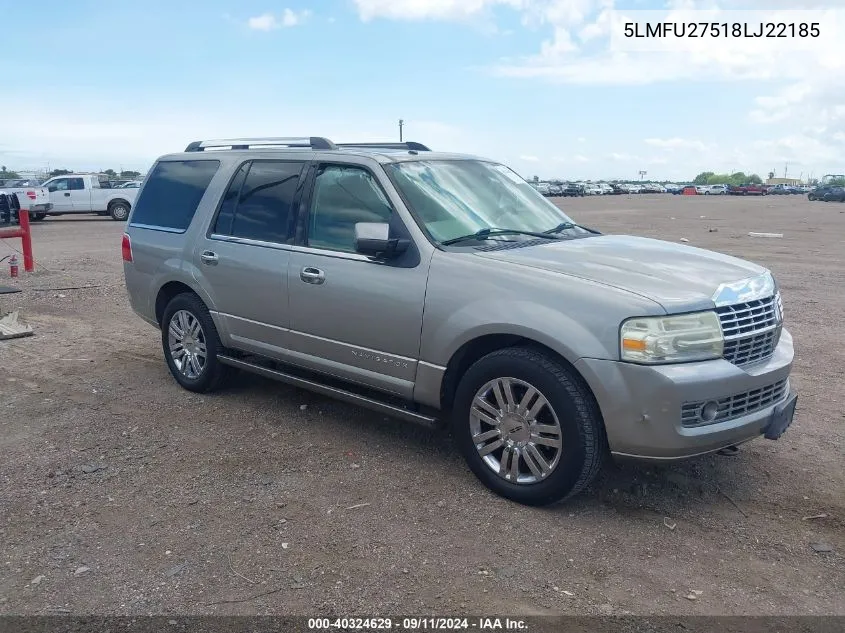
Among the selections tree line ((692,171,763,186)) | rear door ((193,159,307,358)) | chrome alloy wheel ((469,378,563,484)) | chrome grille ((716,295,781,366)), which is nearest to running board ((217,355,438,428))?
rear door ((193,159,307,358))

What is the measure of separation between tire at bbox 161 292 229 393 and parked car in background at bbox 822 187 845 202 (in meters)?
64.8

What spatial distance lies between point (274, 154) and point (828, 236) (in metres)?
21.3

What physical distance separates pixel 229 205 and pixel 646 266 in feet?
10.3

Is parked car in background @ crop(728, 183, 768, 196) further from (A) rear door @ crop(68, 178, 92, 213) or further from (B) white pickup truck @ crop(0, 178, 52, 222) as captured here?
(B) white pickup truck @ crop(0, 178, 52, 222)

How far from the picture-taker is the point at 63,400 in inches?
236

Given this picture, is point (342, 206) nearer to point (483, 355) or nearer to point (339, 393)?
point (339, 393)

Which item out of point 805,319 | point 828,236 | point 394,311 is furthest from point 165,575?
point 828,236

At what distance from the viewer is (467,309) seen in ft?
13.8

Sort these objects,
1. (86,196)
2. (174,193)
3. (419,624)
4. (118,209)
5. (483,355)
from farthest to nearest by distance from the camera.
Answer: (118,209)
(86,196)
(174,193)
(483,355)
(419,624)

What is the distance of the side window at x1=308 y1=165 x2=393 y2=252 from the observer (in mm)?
4824

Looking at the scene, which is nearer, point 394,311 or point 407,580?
point 407,580

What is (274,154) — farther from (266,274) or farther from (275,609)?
(275,609)

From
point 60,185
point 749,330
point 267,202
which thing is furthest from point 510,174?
point 60,185

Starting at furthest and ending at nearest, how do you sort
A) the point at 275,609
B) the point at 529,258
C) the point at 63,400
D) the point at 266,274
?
the point at 63,400
the point at 266,274
the point at 529,258
the point at 275,609
